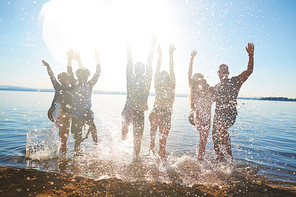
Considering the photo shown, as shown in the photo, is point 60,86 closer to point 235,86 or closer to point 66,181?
point 66,181

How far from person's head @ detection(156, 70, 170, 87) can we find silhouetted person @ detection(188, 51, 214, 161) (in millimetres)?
885

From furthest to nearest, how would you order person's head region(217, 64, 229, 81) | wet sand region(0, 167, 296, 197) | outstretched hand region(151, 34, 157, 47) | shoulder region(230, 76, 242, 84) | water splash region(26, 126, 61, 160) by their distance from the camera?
water splash region(26, 126, 61, 160) → outstretched hand region(151, 34, 157, 47) → person's head region(217, 64, 229, 81) → shoulder region(230, 76, 242, 84) → wet sand region(0, 167, 296, 197)

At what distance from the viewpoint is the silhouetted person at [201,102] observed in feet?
18.7

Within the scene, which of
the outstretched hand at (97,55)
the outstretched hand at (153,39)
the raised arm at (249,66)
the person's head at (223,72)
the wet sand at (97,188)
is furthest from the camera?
the outstretched hand at (97,55)

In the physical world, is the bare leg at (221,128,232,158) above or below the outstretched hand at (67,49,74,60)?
below

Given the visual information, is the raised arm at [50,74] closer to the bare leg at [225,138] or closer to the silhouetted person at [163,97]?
the silhouetted person at [163,97]

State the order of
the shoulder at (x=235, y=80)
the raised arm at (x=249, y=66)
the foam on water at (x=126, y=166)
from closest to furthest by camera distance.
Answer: the foam on water at (x=126, y=166) → the raised arm at (x=249, y=66) → the shoulder at (x=235, y=80)

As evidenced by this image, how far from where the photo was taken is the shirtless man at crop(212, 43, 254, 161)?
529 cm

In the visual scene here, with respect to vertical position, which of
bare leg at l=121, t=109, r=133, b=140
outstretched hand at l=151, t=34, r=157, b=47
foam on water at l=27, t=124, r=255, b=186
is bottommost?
foam on water at l=27, t=124, r=255, b=186

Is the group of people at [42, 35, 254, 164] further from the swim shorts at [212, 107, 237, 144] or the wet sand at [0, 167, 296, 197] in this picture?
the wet sand at [0, 167, 296, 197]

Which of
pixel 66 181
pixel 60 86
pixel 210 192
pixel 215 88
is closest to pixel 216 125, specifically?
pixel 215 88

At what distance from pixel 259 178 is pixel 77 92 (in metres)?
6.43

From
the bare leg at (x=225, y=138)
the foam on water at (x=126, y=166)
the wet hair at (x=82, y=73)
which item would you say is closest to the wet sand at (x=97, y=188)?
the foam on water at (x=126, y=166)

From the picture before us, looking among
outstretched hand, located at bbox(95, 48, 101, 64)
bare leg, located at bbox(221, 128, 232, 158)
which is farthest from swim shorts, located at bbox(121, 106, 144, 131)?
bare leg, located at bbox(221, 128, 232, 158)
